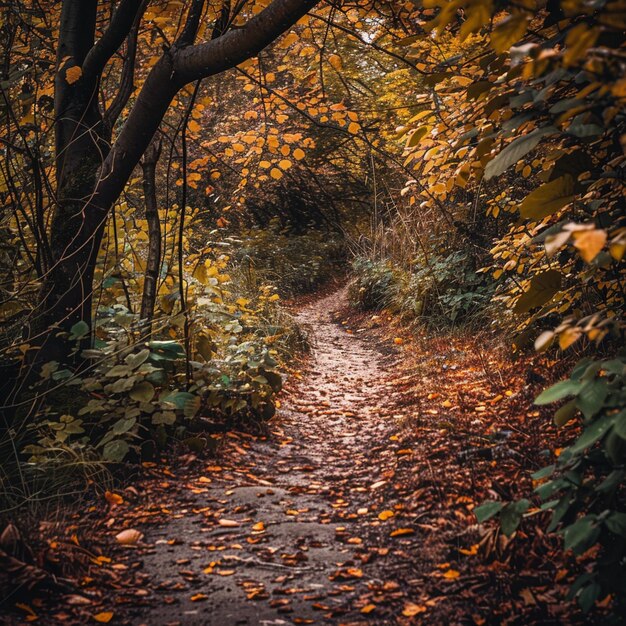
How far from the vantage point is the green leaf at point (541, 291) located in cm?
184

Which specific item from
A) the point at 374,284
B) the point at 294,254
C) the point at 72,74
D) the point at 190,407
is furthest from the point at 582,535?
the point at 294,254

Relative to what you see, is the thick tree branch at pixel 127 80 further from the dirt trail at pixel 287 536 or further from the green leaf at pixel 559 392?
the green leaf at pixel 559 392

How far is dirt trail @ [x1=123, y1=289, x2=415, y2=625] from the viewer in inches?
82.9

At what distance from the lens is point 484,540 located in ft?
7.28

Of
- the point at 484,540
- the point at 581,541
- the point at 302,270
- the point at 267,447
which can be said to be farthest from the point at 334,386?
the point at 302,270

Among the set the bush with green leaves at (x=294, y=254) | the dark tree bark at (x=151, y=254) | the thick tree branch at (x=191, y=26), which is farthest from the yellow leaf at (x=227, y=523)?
the bush with green leaves at (x=294, y=254)

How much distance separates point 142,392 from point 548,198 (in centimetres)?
243

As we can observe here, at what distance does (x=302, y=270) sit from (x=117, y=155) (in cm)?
901

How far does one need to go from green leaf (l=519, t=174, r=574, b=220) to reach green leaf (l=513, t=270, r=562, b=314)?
0.79 ft

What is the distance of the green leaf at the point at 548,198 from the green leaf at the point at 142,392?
2334 millimetres

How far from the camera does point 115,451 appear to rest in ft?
10.1

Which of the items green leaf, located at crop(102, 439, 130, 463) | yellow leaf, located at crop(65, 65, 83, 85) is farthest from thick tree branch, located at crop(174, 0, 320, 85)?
green leaf, located at crop(102, 439, 130, 463)

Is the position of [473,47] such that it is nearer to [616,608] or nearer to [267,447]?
[267,447]

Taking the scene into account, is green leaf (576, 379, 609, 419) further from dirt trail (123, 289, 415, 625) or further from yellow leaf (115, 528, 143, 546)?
yellow leaf (115, 528, 143, 546)
